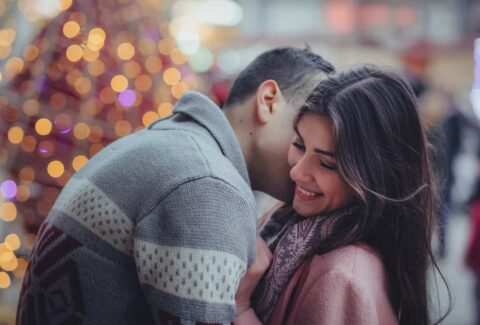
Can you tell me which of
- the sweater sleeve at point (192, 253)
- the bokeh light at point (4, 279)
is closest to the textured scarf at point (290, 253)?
A: the sweater sleeve at point (192, 253)

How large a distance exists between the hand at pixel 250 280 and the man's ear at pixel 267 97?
0.52 metres

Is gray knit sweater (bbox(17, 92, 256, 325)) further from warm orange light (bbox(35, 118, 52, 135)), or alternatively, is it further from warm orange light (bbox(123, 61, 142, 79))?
warm orange light (bbox(123, 61, 142, 79))

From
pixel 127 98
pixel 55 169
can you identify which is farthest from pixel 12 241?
pixel 127 98

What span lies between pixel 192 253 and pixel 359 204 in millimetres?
722

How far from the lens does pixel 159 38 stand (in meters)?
2.39

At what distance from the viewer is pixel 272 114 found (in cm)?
193

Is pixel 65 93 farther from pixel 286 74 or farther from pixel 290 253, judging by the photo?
pixel 290 253

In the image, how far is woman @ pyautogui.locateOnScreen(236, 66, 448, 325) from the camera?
1.62 metres

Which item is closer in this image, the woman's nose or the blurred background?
the woman's nose

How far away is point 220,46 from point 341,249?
560 inches

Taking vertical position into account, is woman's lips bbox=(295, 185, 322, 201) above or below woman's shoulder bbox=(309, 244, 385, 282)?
above

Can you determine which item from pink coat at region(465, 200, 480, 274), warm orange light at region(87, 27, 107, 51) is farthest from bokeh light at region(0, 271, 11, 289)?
pink coat at region(465, 200, 480, 274)

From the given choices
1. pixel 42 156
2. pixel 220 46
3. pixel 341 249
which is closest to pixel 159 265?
pixel 341 249

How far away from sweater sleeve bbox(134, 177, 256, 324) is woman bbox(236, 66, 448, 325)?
371mm
